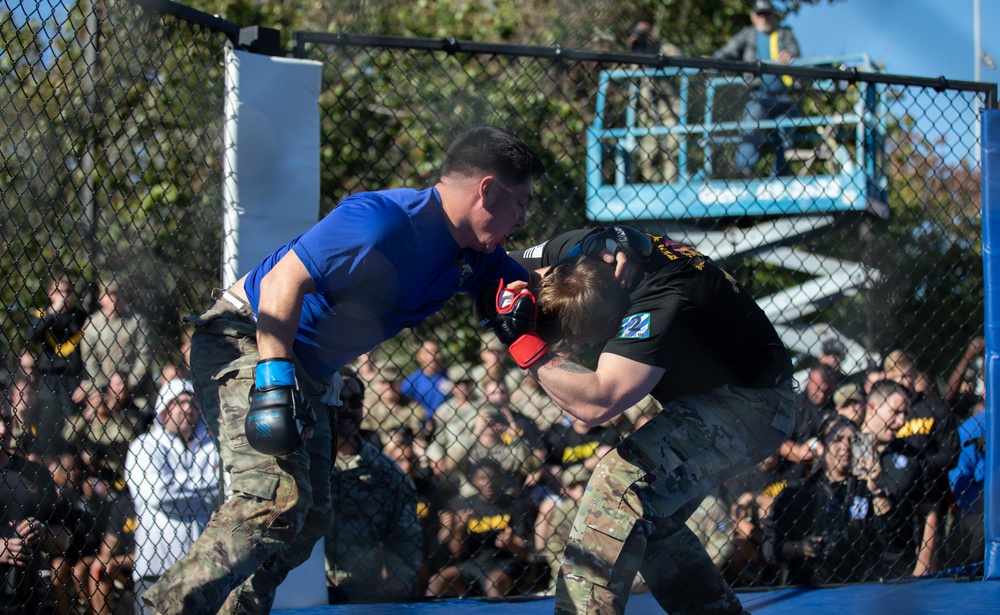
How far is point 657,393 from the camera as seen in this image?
271 centimetres

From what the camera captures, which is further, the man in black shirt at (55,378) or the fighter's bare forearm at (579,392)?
the man in black shirt at (55,378)

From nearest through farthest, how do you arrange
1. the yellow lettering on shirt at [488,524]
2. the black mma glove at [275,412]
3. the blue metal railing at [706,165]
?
the black mma glove at [275,412], the yellow lettering on shirt at [488,524], the blue metal railing at [706,165]

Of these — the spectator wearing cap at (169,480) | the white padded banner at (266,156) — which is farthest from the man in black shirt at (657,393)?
the spectator wearing cap at (169,480)

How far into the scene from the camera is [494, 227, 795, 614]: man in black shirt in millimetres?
2406

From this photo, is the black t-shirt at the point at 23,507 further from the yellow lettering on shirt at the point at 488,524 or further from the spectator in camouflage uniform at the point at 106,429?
the yellow lettering on shirt at the point at 488,524

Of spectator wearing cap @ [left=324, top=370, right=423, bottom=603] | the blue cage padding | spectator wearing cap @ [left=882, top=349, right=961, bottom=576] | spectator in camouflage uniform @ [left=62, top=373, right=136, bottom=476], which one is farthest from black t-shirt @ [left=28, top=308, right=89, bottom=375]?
the blue cage padding

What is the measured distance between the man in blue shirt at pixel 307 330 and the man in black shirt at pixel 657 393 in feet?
0.80

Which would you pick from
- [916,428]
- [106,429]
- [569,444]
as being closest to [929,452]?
[916,428]

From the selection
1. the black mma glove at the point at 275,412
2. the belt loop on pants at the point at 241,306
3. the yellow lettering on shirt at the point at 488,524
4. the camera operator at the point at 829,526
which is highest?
the belt loop on pants at the point at 241,306

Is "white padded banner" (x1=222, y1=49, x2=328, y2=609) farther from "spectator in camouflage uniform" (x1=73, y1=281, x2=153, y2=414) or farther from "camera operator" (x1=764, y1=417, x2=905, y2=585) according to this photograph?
"camera operator" (x1=764, y1=417, x2=905, y2=585)

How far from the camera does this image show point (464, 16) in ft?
22.2

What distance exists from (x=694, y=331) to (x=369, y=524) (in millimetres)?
1848

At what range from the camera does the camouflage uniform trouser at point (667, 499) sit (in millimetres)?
2408

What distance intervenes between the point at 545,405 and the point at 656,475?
202 cm
